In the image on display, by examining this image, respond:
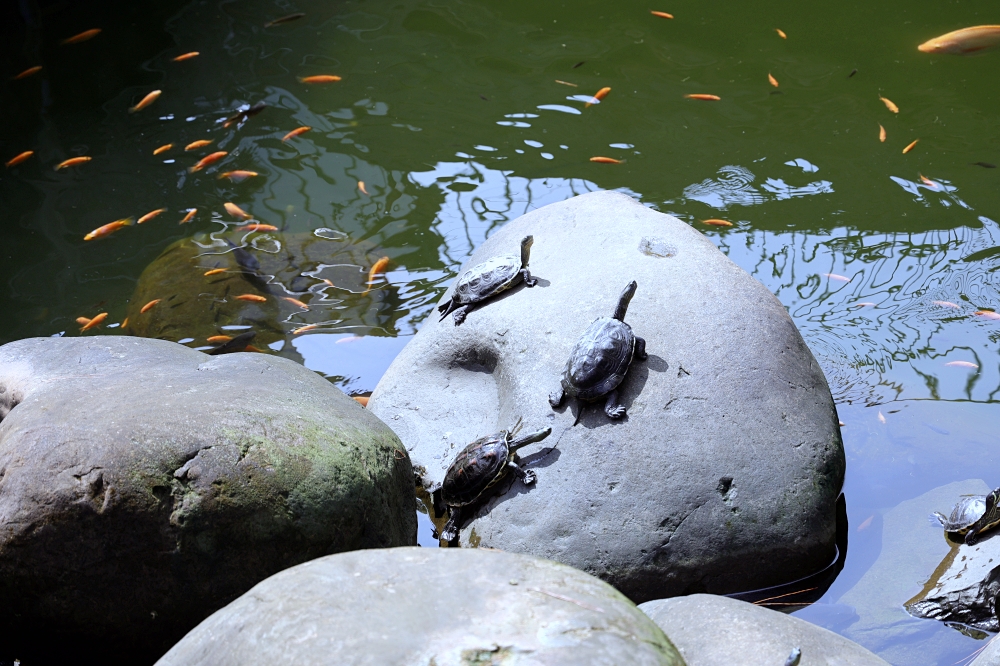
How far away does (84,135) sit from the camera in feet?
26.9

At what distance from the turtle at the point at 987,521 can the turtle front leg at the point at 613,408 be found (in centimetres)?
173

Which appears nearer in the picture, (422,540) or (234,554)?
(234,554)

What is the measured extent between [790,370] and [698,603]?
1.45 m

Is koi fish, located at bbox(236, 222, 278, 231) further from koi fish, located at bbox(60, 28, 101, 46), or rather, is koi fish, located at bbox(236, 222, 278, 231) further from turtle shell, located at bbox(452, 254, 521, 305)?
koi fish, located at bbox(60, 28, 101, 46)

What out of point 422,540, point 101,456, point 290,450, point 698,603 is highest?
point 101,456

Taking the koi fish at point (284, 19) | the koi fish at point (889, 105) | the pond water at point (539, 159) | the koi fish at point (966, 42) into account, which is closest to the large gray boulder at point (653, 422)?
the pond water at point (539, 159)

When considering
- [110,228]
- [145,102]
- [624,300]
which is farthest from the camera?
[145,102]

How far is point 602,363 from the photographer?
379cm

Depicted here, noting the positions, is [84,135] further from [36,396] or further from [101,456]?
[101,456]

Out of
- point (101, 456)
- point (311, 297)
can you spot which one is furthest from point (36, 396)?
point (311, 297)

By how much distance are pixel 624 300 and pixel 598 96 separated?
4558mm

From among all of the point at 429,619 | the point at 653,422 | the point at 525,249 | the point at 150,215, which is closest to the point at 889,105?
the point at 525,249

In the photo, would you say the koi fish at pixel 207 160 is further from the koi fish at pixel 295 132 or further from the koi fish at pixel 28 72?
the koi fish at pixel 28 72

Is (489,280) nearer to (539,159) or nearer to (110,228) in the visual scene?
(539,159)
